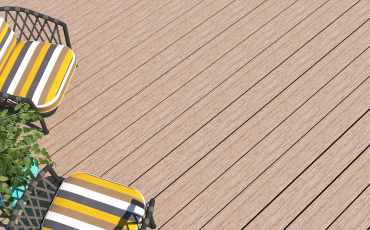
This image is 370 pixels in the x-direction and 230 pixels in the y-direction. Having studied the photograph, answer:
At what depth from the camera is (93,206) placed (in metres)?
1.94

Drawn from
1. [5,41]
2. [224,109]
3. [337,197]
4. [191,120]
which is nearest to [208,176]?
[191,120]

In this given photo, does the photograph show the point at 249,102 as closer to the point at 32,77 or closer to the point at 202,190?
the point at 202,190

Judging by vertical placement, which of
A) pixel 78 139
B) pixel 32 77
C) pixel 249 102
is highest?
pixel 249 102

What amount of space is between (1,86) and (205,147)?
1.65 metres

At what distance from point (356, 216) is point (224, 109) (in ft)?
4.22

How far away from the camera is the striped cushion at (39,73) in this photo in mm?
2412

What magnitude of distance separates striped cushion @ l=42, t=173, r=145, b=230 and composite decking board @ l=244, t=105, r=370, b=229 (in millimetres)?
915

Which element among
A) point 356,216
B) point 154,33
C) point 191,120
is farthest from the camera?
point 154,33

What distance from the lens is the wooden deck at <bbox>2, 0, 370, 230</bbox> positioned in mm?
2416

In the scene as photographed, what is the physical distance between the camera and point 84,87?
2.88 meters

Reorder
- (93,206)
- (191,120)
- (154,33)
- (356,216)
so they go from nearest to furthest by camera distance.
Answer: (93,206)
(356,216)
(191,120)
(154,33)

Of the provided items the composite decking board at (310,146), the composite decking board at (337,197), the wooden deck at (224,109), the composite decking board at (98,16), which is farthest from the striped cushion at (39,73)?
the composite decking board at (337,197)

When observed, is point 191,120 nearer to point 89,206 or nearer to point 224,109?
point 224,109

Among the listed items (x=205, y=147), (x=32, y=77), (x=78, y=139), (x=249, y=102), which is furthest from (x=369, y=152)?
(x=32, y=77)
